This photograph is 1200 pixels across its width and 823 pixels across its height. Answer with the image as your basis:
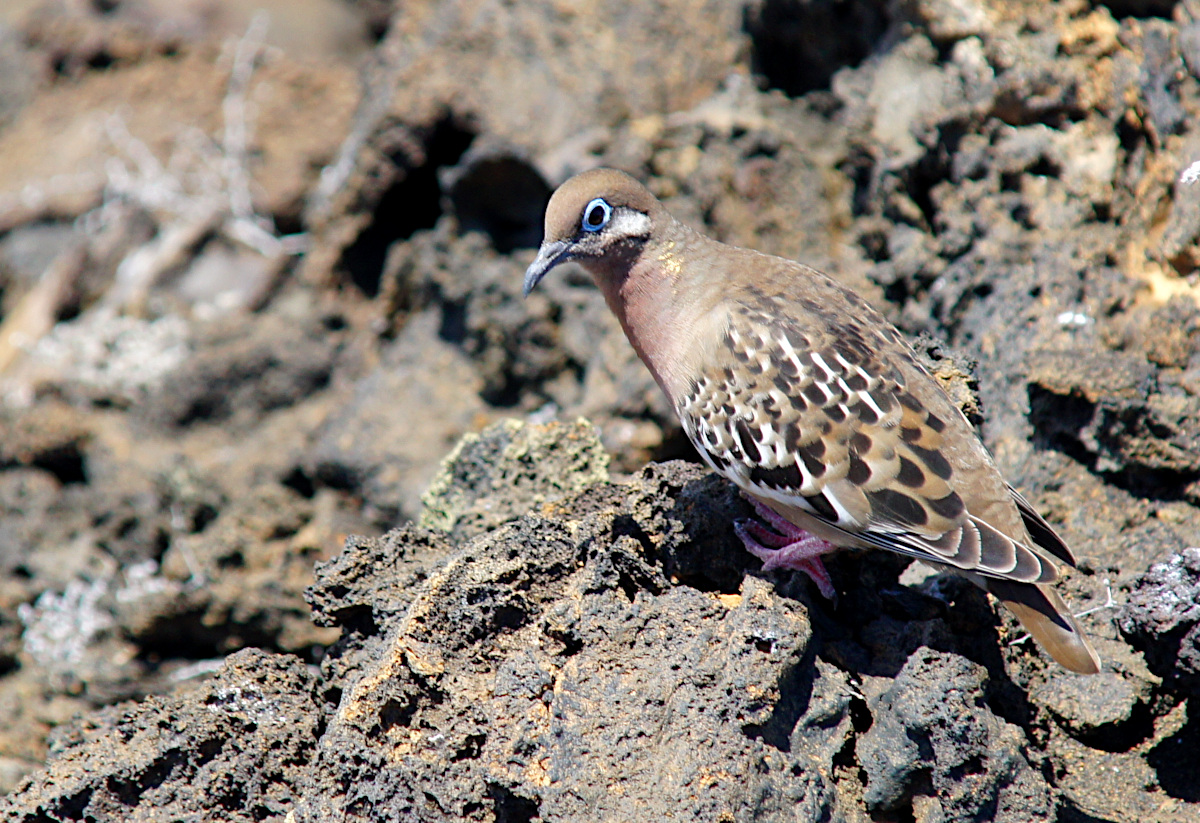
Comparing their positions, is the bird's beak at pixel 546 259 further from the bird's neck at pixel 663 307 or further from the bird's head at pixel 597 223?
the bird's neck at pixel 663 307

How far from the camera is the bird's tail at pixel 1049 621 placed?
3.27 m

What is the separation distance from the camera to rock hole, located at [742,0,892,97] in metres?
6.25

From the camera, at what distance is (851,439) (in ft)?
12.2

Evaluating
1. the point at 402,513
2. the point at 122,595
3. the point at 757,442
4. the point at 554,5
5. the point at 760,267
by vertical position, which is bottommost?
the point at 122,595

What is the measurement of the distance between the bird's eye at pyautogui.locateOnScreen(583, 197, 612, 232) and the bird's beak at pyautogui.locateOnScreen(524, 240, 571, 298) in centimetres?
13

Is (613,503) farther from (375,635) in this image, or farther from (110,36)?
(110,36)

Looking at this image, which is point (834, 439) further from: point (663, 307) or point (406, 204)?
point (406, 204)

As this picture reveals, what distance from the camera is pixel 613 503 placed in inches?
150

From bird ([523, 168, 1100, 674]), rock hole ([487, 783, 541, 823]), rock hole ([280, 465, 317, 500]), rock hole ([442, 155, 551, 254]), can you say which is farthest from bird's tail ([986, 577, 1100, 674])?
rock hole ([280, 465, 317, 500])

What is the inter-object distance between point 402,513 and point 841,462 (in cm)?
307

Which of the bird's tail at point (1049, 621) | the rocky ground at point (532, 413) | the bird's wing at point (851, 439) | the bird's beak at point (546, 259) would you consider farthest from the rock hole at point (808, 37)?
the bird's tail at point (1049, 621)

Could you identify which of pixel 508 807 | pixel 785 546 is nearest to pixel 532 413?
pixel 785 546

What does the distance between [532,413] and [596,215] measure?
6.75 feet

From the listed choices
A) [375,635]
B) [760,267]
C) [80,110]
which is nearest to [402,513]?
[375,635]
